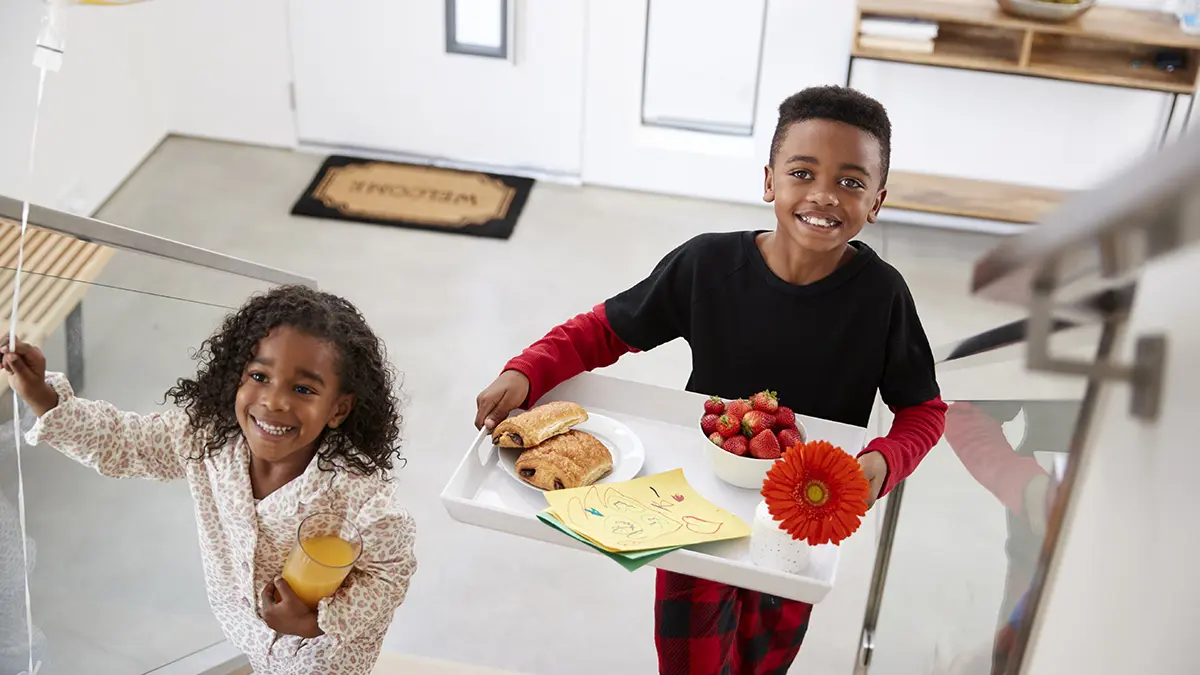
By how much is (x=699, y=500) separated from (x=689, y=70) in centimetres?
337

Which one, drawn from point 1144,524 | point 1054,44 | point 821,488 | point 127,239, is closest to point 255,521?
point 127,239

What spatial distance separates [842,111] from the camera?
67.2 inches

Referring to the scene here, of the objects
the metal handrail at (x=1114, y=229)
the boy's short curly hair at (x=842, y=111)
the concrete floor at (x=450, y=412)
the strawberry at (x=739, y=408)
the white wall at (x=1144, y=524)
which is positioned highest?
the metal handrail at (x=1114, y=229)

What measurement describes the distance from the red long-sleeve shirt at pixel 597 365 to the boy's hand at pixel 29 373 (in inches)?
25.0

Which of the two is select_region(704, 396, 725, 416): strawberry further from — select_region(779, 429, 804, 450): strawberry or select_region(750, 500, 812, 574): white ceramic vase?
select_region(750, 500, 812, 574): white ceramic vase

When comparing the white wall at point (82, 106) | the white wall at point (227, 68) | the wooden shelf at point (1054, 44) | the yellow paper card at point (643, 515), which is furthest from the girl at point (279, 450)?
the white wall at point (227, 68)

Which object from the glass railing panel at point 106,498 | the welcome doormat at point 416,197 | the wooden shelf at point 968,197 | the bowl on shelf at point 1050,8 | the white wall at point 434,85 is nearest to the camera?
the glass railing panel at point 106,498

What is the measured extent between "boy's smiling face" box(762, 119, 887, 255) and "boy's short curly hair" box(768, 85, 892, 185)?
11mm

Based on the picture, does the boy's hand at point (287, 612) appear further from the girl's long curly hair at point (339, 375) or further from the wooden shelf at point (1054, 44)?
the wooden shelf at point (1054, 44)

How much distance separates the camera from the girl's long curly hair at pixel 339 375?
1.66 metres

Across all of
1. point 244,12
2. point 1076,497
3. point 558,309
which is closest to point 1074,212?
point 1076,497

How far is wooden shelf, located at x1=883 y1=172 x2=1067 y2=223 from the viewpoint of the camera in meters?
4.32

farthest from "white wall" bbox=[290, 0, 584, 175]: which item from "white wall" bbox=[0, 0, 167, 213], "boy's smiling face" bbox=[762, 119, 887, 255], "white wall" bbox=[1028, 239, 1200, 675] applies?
"white wall" bbox=[1028, 239, 1200, 675]

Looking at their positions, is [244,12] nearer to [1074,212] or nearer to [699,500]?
[699,500]
